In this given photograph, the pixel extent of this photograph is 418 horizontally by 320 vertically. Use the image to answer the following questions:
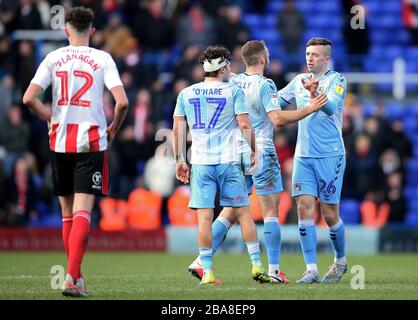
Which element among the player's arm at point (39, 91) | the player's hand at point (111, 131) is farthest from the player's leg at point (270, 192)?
the player's arm at point (39, 91)

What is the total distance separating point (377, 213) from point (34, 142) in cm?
699

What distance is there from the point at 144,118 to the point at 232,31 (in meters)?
3.13

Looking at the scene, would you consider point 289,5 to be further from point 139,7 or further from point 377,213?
point 377,213

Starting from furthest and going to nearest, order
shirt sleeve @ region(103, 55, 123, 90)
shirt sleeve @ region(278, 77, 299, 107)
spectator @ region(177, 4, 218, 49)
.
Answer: spectator @ region(177, 4, 218, 49), shirt sleeve @ region(278, 77, 299, 107), shirt sleeve @ region(103, 55, 123, 90)

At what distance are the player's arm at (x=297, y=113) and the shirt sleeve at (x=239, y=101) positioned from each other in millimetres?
459

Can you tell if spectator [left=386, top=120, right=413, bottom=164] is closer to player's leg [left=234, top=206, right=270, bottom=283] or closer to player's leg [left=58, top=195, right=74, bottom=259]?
player's leg [left=234, top=206, right=270, bottom=283]

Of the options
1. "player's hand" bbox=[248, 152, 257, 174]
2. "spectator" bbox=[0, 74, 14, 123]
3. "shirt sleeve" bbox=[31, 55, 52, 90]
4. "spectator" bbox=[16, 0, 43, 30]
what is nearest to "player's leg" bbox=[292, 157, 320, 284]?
"player's hand" bbox=[248, 152, 257, 174]

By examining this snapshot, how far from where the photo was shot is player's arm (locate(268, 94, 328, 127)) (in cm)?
1127

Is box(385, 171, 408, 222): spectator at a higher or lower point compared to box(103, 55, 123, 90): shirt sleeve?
lower

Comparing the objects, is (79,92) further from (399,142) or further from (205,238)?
(399,142)

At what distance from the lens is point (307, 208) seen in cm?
1189

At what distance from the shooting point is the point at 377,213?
21.7 m

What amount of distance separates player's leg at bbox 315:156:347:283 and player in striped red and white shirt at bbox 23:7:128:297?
289 centimetres
